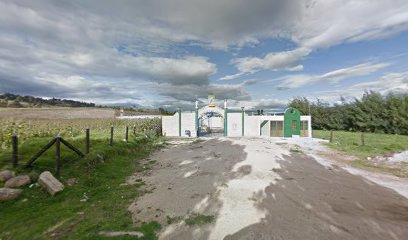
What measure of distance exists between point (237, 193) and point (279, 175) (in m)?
2.98

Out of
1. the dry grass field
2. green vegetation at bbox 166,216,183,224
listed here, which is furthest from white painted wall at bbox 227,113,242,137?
the dry grass field

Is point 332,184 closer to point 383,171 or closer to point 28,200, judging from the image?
point 383,171

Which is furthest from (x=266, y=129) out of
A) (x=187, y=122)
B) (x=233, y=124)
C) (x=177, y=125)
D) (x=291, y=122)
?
(x=177, y=125)

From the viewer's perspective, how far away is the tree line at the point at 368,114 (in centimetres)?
3039

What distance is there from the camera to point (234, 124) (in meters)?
27.1

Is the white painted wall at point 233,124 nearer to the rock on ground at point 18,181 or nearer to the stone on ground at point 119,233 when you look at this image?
the rock on ground at point 18,181

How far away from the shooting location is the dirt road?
437 cm

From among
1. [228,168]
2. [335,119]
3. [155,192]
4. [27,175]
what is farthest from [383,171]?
[335,119]

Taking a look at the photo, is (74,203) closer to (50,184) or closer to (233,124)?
(50,184)

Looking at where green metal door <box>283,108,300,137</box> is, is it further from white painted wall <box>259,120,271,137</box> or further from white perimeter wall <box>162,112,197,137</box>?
white perimeter wall <box>162,112,197,137</box>

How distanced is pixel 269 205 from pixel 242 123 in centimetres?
2173

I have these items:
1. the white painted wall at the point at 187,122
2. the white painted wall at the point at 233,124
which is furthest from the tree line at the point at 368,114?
the white painted wall at the point at 187,122

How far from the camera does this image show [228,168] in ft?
32.2

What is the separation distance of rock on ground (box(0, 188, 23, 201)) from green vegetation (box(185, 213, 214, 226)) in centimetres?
461
